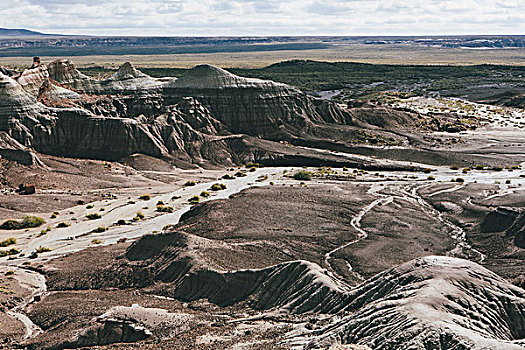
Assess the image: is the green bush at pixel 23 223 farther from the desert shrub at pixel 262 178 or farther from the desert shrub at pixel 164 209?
the desert shrub at pixel 262 178

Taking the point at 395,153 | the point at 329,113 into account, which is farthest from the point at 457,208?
the point at 329,113

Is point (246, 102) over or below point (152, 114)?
over

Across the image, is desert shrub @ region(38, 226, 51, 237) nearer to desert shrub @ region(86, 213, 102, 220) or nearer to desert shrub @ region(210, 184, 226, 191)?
desert shrub @ region(86, 213, 102, 220)

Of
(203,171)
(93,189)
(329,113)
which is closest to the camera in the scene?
(93,189)

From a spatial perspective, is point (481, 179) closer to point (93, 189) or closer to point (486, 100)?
point (93, 189)

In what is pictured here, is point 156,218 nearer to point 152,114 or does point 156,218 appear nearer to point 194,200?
point 194,200

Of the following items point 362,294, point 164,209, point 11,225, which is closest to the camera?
point 362,294

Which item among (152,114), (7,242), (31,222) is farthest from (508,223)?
(152,114)

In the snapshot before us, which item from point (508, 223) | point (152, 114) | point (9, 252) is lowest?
point (9, 252)
